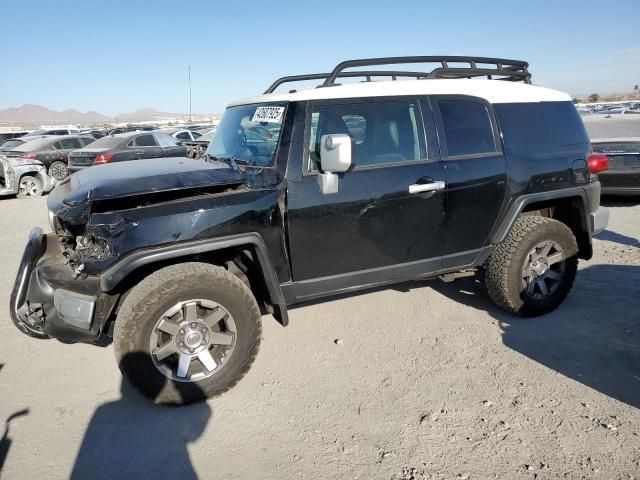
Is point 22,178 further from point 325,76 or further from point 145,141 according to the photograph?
point 325,76

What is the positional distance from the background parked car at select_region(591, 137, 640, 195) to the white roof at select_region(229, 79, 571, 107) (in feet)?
14.8

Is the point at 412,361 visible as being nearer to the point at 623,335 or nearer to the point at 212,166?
the point at 623,335

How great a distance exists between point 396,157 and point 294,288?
1.25 meters

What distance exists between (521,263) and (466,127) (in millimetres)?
1253

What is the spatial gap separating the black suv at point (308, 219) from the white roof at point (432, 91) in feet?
0.05

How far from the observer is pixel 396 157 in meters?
3.41

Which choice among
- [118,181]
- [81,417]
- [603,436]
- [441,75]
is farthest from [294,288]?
[441,75]

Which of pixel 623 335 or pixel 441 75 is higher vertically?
pixel 441 75

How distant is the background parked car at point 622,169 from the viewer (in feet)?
25.1

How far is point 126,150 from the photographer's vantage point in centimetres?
1219

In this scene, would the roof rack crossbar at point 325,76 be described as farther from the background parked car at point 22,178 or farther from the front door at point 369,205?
the background parked car at point 22,178

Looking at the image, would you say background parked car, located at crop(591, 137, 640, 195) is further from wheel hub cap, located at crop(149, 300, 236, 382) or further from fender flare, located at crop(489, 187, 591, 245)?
wheel hub cap, located at crop(149, 300, 236, 382)

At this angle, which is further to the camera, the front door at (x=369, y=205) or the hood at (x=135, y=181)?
the front door at (x=369, y=205)

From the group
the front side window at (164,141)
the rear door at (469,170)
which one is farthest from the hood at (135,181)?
the front side window at (164,141)
